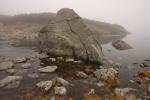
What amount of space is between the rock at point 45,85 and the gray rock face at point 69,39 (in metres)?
8.03

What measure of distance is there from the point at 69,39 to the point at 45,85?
10020 millimetres

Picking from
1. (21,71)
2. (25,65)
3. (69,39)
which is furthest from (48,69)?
(69,39)

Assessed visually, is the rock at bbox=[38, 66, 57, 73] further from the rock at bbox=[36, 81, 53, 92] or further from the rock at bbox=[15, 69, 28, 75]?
the rock at bbox=[36, 81, 53, 92]

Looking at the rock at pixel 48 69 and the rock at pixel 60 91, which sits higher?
the rock at pixel 48 69

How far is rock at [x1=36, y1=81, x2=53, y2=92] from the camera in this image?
12.2 metres

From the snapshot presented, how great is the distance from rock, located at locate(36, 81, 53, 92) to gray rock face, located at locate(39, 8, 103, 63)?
8029 mm

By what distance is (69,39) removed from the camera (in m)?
21.7

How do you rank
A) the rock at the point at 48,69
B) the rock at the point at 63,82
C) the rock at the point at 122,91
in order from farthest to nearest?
the rock at the point at 48,69 < the rock at the point at 63,82 < the rock at the point at 122,91

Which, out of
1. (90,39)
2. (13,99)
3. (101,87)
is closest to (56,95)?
(13,99)

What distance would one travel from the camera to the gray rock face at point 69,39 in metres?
20.6

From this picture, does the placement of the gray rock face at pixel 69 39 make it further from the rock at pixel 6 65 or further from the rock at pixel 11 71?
the rock at pixel 11 71

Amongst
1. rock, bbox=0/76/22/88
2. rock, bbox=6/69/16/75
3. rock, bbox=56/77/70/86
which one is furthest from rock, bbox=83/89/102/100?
rock, bbox=6/69/16/75

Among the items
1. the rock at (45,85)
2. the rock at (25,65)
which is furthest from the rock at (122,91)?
the rock at (25,65)

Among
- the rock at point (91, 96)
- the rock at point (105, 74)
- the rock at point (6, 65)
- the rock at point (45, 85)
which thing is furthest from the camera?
the rock at point (6, 65)
